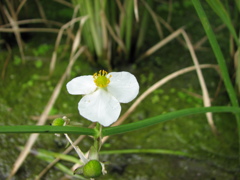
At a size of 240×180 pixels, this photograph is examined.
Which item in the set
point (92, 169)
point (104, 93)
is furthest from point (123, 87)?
point (92, 169)

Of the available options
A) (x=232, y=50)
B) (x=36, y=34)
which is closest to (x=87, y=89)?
(x=232, y=50)

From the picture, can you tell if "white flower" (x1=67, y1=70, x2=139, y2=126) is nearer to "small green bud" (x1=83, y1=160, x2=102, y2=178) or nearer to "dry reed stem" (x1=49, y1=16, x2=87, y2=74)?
"small green bud" (x1=83, y1=160, x2=102, y2=178)

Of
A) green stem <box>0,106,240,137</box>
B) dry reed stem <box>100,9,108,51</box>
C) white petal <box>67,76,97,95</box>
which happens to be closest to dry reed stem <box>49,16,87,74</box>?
dry reed stem <box>100,9,108,51</box>

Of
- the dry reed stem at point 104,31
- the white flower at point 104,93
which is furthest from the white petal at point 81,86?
the dry reed stem at point 104,31

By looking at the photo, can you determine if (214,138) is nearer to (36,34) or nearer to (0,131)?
(0,131)

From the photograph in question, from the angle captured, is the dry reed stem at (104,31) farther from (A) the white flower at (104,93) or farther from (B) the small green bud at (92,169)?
(B) the small green bud at (92,169)

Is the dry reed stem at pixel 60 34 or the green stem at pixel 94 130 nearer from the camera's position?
the green stem at pixel 94 130
